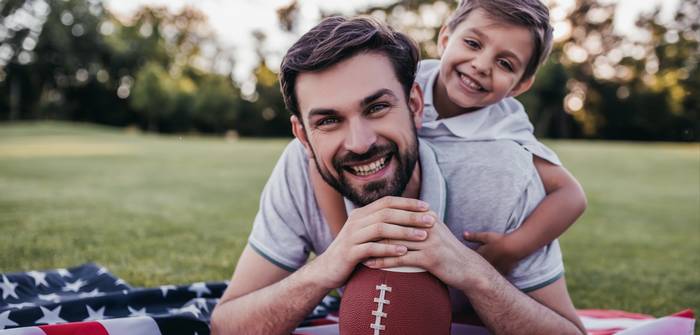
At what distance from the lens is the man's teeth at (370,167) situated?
2.24 meters

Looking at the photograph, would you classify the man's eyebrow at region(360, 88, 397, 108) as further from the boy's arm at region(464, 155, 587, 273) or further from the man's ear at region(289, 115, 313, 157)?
the boy's arm at region(464, 155, 587, 273)

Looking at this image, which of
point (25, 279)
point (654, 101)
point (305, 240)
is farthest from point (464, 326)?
point (654, 101)

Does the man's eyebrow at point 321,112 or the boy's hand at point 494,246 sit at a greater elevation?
the man's eyebrow at point 321,112

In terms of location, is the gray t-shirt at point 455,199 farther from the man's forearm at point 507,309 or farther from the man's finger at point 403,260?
the man's finger at point 403,260

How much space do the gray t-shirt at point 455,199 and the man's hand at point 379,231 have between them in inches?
14.1

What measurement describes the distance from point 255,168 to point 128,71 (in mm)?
40898

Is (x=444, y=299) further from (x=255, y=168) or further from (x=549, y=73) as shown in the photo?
(x=549, y=73)

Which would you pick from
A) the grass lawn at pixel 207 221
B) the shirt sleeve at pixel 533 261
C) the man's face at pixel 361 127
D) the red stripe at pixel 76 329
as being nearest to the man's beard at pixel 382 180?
the man's face at pixel 361 127

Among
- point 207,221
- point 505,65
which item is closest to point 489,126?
point 505,65

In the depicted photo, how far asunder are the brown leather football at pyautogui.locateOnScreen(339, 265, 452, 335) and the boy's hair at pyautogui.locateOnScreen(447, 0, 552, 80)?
1.56 metres

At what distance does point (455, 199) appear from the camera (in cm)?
246

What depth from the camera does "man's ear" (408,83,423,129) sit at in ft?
8.17

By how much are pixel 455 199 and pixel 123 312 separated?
186 centimetres

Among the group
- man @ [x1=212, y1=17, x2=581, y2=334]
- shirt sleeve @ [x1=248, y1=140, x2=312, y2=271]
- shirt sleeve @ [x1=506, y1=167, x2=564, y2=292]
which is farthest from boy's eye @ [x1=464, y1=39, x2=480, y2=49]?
shirt sleeve @ [x1=248, y1=140, x2=312, y2=271]
